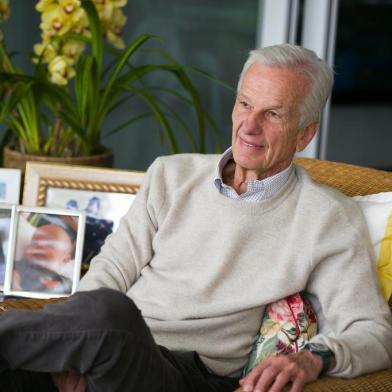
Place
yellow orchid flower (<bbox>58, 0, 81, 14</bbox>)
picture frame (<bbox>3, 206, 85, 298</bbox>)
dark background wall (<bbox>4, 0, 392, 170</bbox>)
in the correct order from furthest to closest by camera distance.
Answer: dark background wall (<bbox>4, 0, 392, 170</bbox>) < yellow orchid flower (<bbox>58, 0, 81, 14</bbox>) < picture frame (<bbox>3, 206, 85, 298</bbox>)

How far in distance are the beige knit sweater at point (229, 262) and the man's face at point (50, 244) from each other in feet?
1.56

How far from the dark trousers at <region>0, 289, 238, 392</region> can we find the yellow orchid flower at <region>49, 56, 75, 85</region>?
1364mm

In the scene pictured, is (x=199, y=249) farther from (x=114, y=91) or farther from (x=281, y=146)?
(x=114, y=91)

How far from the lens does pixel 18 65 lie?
4129 millimetres

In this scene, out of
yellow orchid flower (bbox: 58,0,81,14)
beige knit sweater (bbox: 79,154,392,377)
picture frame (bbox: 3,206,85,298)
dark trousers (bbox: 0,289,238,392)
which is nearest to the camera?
dark trousers (bbox: 0,289,238,392)

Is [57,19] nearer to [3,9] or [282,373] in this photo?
[3,9]

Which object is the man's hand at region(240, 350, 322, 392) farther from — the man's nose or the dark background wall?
the dark background wall

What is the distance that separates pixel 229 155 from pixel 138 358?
69 centimetres

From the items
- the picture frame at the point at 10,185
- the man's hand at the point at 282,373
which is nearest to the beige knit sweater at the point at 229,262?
the man's hand at the point at 282,373

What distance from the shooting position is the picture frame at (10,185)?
3014mm

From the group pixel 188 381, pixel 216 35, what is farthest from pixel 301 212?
pixel 216 35

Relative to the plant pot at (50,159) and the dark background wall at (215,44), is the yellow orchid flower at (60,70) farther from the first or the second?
the dark background wall at (215,44)

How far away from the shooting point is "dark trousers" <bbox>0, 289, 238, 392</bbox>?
1.84m

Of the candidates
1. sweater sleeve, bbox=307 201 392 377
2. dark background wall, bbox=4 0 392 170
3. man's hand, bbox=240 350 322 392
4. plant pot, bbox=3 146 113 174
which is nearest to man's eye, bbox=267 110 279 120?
sweater sleeve, bbox=307 201 392 377
